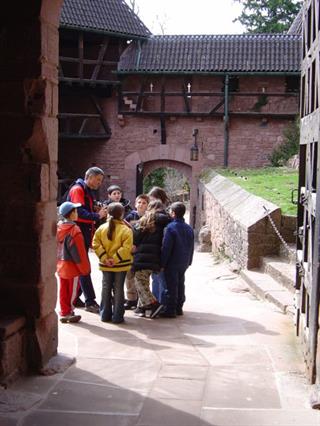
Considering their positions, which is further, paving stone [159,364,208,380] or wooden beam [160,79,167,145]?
wooden beam [160,79,167,145]

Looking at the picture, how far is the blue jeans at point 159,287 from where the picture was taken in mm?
6902

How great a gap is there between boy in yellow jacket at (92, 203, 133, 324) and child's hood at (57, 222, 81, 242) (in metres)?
0.30

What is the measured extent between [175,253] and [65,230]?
124cm

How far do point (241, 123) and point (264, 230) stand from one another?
1338 cm

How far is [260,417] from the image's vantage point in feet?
12.7

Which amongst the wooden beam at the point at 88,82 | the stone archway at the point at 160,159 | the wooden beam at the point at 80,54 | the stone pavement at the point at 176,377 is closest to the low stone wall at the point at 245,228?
the stone pavement at the point at 176,377

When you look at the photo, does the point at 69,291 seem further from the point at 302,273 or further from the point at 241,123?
the point at 241,123

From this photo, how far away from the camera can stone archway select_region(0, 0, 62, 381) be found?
445 cm

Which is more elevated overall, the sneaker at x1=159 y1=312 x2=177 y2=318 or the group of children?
the group of children

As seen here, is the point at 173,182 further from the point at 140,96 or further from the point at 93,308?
the point at 93,308

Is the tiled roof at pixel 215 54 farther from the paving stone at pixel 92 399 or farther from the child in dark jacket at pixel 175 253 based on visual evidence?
the paving stone at pixel 92 399

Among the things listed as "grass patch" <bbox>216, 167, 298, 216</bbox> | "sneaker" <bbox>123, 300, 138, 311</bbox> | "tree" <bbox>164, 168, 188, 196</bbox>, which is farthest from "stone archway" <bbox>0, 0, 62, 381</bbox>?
"tree" <bbox>164, 168, 188, 196</bbox>

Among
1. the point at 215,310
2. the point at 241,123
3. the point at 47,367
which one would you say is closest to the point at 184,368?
the point at 47,367

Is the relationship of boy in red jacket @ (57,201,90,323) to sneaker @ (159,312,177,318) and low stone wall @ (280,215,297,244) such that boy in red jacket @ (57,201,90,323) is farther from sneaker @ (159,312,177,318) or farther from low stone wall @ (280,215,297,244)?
low stone wall @ (280,215,297,244)
